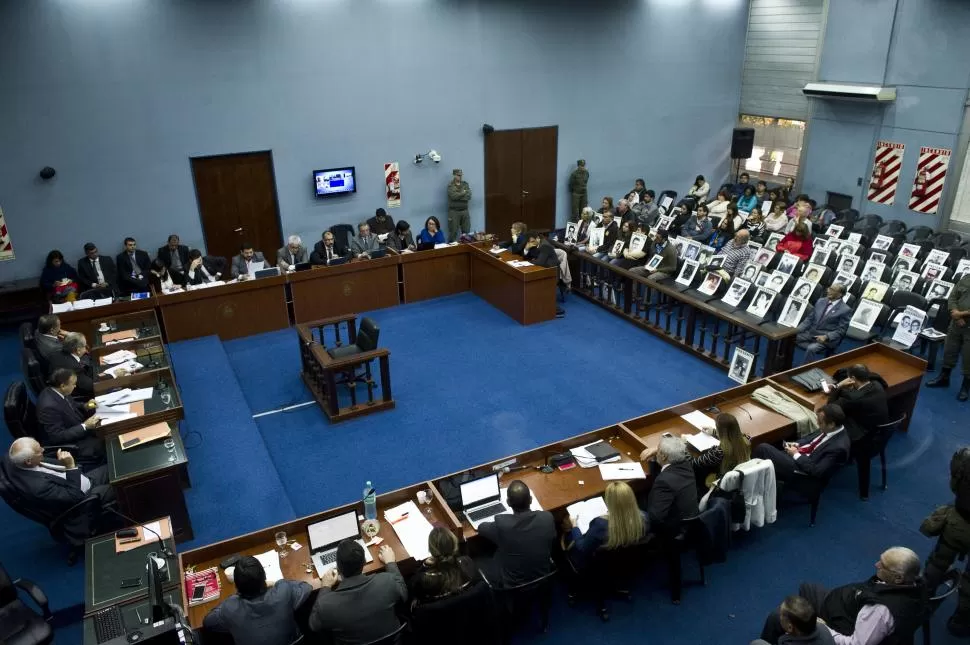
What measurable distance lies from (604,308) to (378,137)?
16.8ft

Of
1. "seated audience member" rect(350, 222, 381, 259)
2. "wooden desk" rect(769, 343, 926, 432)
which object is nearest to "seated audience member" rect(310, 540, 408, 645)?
"wooden desk" rect(769, 343, 926, 432)

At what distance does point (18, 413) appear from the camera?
18.8 feet

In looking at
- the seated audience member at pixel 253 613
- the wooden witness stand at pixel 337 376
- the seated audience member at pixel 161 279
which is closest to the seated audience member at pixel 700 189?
the wooden witness stand at pixel 337 376

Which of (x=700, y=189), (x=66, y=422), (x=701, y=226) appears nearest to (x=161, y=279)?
(x=66, y=422)

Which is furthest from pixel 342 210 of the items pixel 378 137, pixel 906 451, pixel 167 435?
pixel 906 451

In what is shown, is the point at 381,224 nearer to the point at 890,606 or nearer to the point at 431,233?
the point at 431,233

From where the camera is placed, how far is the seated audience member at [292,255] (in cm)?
977

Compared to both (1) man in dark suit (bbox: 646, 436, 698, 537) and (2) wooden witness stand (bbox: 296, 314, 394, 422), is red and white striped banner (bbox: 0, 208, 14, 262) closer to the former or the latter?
(2) wooden witness stand (bbox: 296, 314, 394, 422)

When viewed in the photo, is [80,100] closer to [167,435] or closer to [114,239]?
[114,239]

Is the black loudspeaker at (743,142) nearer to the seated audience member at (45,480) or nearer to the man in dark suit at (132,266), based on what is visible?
the man in dark suit at (132,266)

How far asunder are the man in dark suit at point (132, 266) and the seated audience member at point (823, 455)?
859 cm

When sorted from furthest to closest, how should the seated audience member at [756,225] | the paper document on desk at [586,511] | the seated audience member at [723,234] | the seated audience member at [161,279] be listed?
the seated audience member at [756,225]
the seated audience member at [723,234]
the seated audience member at [161,279]
the paper document on desk at [586,511]

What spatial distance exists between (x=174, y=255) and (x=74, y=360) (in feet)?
13.4

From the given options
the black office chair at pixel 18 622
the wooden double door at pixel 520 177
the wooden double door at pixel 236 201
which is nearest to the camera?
the black office chair at pixel 18 622
